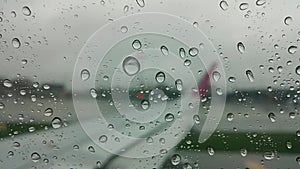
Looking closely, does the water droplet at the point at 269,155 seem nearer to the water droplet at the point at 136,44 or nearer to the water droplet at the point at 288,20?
the water droplet at the point at 288,20

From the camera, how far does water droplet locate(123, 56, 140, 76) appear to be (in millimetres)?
1719

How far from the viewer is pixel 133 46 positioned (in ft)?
5.67

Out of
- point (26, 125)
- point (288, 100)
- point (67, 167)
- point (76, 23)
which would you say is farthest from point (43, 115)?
point (288, 100)

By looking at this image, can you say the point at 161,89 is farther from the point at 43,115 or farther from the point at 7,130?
the point at 7,130

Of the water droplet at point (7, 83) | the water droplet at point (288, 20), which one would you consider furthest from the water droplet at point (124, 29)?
the water droplet at point (288, 20)

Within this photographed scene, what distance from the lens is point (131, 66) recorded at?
172cm

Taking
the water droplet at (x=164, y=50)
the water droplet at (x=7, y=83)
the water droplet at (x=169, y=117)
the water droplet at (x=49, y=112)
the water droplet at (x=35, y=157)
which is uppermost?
the water droplet at (x=164, y=50)

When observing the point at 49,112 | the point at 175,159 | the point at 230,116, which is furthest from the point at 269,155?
the point at 49,112

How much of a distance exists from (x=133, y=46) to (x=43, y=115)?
410mm

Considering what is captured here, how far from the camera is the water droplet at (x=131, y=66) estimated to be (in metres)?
1.72

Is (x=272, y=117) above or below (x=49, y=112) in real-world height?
above

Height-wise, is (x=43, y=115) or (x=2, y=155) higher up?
(x=43, y=115)

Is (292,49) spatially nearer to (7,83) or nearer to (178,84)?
(178,84)

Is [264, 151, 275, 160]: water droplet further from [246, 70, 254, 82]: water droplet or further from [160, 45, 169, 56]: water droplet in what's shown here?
[160, 45, 169, 56]: water droplet
